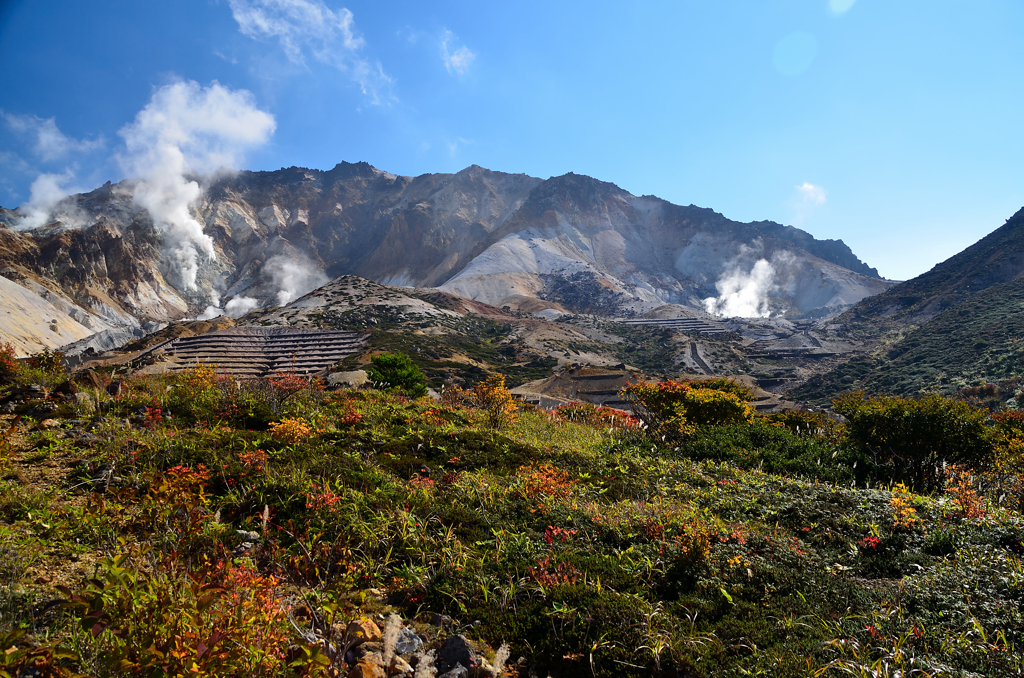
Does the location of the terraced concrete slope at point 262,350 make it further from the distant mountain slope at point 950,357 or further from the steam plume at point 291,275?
the steam plume at point 291,275

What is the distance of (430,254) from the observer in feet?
561

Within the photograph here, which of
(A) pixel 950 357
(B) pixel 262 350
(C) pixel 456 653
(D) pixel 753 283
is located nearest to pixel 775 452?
(C) pixel 456 653

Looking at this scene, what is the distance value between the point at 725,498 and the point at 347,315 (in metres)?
76.0

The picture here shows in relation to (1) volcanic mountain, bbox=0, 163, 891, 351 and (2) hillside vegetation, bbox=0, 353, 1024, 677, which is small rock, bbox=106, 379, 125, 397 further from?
(1) volcanic mountain, bbox=0, 163, 891, 351

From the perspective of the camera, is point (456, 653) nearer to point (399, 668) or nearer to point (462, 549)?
point (399, 668)

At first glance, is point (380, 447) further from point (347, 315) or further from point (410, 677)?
point (347, 315)

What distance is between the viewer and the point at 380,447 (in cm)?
730

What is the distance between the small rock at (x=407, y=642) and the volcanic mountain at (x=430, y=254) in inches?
4105

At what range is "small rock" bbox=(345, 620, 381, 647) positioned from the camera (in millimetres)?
3119

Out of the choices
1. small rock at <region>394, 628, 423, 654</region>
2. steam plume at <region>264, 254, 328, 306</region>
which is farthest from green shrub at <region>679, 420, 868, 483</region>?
steam plume at <region>264, 254, 328, 306</region>

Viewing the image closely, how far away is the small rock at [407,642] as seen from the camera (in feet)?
11.0

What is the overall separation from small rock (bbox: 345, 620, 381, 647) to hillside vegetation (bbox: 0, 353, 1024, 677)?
0.05ft

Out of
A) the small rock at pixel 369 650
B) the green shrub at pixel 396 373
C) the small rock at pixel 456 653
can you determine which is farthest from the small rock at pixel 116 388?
the green shrub at pixel 396 373

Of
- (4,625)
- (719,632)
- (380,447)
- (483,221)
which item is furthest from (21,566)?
(483,221)
